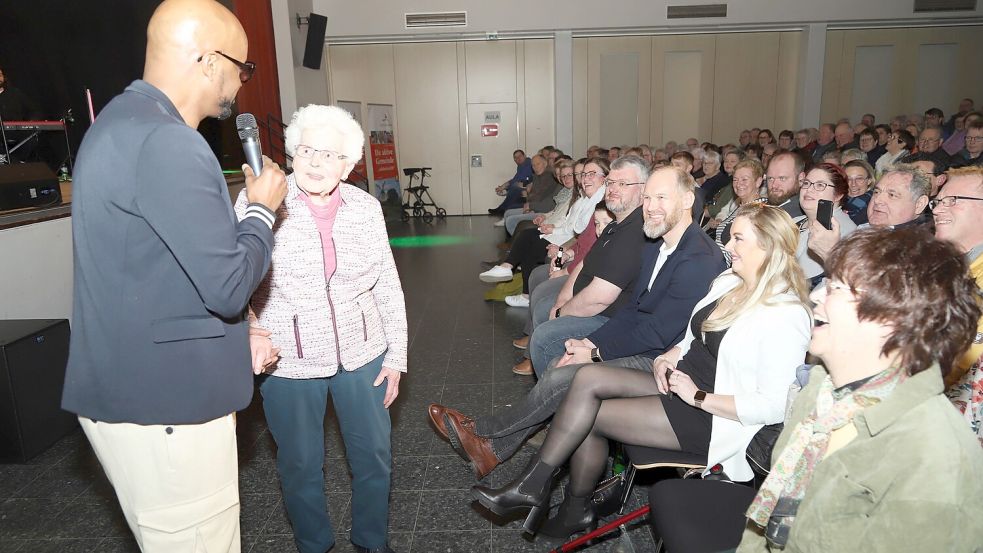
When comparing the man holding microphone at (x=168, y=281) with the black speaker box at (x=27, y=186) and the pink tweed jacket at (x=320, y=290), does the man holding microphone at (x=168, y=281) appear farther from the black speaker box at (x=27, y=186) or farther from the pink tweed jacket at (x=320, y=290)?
the black speaker box at (x=27, y=186)

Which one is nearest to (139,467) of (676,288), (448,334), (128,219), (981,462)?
(128,219)

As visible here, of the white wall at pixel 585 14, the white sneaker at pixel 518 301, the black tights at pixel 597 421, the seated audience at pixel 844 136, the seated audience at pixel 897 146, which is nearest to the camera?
the black tights at pixel 597 421

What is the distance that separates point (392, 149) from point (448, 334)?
7.33 meters

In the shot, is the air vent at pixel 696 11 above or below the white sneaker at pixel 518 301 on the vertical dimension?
above

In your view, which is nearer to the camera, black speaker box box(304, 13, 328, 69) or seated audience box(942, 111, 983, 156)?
seated audience box(942, 111, 983, 156)

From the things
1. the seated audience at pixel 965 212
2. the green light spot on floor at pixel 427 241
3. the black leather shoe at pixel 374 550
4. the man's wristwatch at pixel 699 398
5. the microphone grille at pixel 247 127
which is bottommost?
the black leather shoe at pixel 374 550

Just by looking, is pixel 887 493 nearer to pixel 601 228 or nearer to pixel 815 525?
pixel 815 525

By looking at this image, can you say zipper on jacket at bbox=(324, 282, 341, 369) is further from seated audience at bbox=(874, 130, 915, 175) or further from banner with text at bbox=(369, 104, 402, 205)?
banner with text at bbox=(369, 104, 402, 205)

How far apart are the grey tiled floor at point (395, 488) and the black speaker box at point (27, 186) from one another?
159 centimetres

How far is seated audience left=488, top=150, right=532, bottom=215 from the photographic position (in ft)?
32.3

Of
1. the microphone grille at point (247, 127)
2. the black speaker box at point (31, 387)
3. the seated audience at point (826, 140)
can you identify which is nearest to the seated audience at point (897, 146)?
the seated audience at point (826, 140)

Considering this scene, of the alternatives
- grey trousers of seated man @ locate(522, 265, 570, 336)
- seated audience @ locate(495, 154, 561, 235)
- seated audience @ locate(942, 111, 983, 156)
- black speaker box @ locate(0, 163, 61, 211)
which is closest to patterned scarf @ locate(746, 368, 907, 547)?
grey trousers of seated man @ locate(522, 265, 570, 336)

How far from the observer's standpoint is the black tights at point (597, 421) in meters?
2.05

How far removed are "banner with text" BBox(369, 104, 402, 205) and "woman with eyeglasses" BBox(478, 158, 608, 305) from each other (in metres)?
4.93
